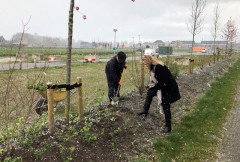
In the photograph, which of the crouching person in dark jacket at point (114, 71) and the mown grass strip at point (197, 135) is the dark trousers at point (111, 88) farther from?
the mown grass strip at point (197, 135)

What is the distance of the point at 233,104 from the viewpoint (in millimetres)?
10781

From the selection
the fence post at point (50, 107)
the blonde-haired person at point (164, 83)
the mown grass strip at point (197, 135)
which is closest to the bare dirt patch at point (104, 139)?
the fence post at point (50, 107)

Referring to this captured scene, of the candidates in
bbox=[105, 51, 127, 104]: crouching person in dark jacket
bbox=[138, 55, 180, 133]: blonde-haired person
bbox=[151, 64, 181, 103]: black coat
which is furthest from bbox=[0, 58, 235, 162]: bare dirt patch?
bbox=[151, 64, 181, 103]: black coat

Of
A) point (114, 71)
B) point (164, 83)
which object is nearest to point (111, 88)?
point (114, 71)

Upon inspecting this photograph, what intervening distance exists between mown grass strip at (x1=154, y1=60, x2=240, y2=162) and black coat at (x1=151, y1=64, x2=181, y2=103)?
0.95 metres

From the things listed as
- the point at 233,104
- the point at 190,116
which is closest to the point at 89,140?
the point at 190,116

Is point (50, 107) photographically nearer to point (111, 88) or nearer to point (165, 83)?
point (165, 83)

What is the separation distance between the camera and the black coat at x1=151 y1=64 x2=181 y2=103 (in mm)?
6426

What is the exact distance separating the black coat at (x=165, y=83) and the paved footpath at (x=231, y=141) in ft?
5.17

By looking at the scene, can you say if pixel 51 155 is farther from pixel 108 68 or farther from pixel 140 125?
pixel 108 68

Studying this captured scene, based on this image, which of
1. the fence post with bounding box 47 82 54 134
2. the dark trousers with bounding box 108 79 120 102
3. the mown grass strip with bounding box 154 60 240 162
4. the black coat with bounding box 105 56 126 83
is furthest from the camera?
the dark trousers with bounding box 108 79 120 102

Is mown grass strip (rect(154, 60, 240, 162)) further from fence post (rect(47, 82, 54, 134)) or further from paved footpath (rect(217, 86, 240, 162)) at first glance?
fence post (rect(47, 82, 54, 134))

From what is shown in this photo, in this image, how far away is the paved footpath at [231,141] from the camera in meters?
6.02

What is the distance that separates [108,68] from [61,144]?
345cm
